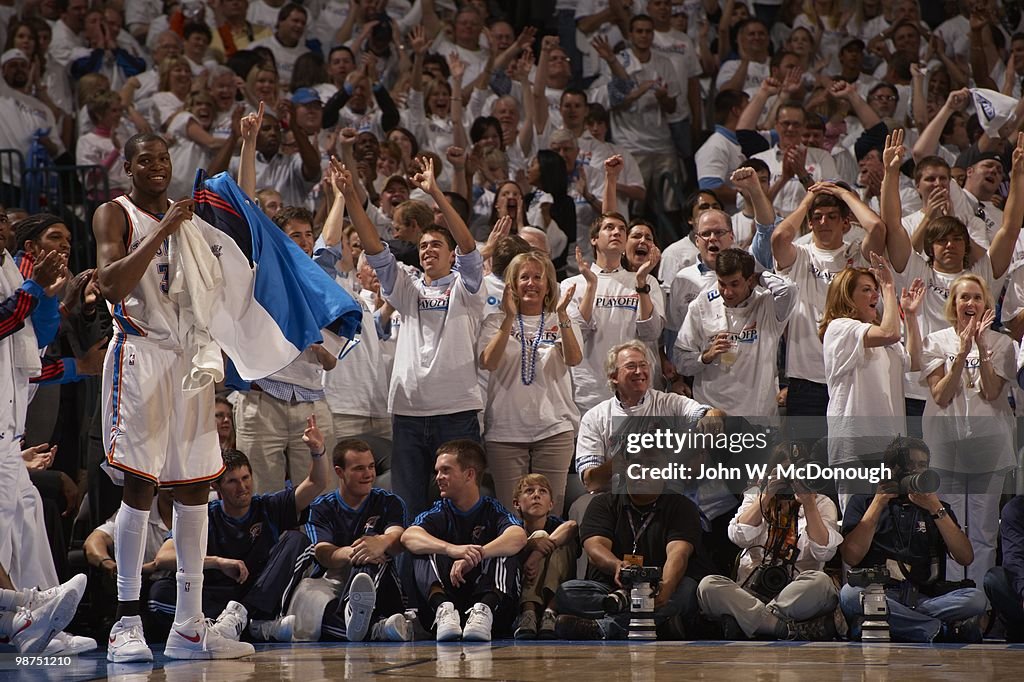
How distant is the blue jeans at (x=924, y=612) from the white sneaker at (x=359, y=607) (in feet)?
8.76

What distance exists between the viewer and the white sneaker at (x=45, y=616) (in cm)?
627

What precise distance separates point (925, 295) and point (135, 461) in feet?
17.8

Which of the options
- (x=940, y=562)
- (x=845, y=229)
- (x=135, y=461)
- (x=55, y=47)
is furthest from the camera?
(x=55, y=47)

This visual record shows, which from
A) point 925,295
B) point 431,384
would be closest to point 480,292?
point 431,384

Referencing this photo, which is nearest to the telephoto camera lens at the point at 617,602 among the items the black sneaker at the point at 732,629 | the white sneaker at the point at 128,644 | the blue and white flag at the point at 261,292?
the black sneaker at the point at 732,629

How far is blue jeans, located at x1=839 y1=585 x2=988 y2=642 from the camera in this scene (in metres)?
7.25

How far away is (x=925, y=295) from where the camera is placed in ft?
29.6

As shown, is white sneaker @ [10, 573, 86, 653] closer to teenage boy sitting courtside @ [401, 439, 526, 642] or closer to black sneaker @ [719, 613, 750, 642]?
teenage boy sitting courtside @ [401, 439, 526, 642]

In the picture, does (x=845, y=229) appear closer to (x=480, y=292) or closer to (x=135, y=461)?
(x=480, y=292)

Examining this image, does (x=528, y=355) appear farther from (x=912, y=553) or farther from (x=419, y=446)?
(x=912, y=553)

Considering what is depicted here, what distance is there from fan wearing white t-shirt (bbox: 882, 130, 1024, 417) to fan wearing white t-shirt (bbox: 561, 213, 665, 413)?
161 centimetres

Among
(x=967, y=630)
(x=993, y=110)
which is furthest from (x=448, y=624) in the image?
(x=993, y=110)

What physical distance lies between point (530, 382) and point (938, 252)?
9.41 ft

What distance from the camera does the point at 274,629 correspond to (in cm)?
771
